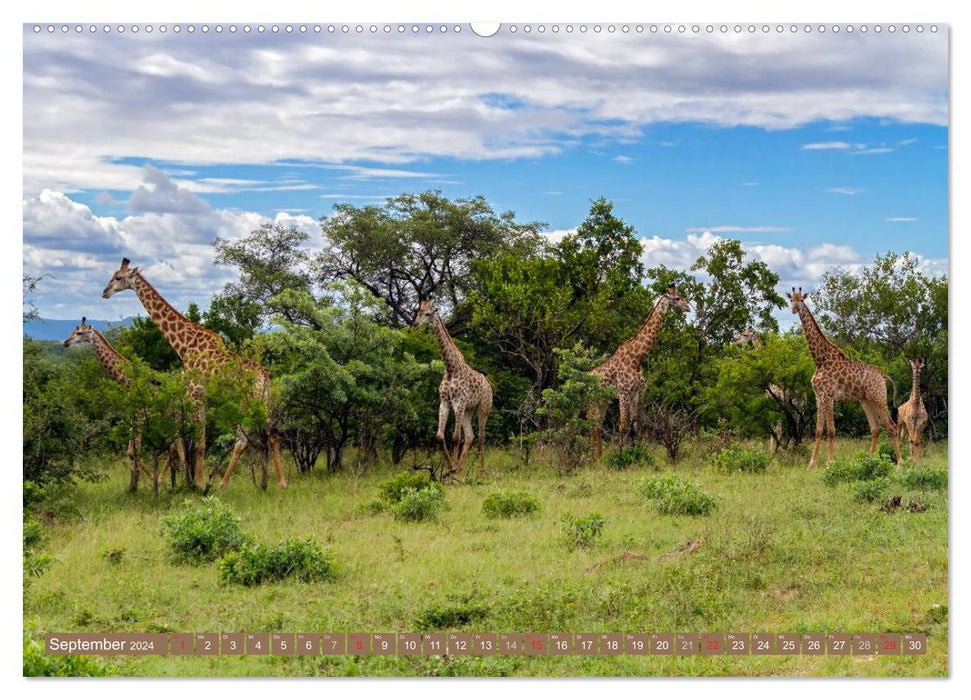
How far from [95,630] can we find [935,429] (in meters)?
11.9

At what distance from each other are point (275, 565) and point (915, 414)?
9.54m

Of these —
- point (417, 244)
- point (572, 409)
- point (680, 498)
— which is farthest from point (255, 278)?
point (680, 498)

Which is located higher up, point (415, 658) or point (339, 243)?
point (339, 243)

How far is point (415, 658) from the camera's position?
25.2 feet

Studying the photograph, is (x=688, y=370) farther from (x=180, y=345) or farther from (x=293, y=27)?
(x=293, y=27)

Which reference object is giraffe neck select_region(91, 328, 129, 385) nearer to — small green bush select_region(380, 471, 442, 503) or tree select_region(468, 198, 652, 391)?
small green bush select_region(380, 471, 442, 503)

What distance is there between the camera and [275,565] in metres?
10.1

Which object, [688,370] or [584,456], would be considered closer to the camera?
[584,456]

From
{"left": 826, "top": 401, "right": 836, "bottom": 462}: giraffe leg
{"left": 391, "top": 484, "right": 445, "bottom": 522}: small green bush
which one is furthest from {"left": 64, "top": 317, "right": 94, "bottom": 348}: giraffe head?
{"left": 826, "top": 401, "right": 836, "bottom": 462}: giraffe leg

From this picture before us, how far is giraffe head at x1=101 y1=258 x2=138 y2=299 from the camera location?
46.8 ft

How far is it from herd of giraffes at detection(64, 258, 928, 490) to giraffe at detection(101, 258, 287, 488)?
0.01 m

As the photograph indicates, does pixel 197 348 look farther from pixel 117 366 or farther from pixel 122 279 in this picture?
pixel 122 279

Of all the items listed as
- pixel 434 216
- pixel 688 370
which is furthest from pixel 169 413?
pixel 688 370

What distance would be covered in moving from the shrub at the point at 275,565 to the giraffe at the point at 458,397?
628cm
